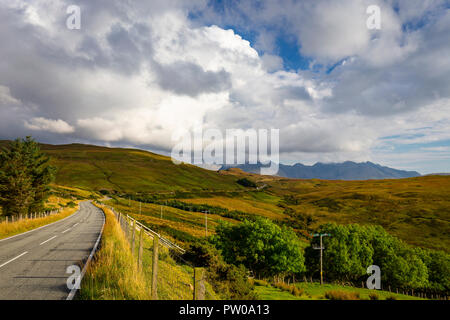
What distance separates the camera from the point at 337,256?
2426 inches

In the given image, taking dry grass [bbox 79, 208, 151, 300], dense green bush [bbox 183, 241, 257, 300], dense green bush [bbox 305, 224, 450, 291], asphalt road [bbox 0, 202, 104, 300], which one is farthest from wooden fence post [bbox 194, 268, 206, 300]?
dense green bush [bbox 305, 224, 450, 291]

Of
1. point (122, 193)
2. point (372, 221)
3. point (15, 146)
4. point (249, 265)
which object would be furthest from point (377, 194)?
point (15, 146)

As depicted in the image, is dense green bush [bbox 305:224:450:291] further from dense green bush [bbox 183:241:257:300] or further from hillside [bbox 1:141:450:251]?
dense green bush [bbox 183:241:257:300]

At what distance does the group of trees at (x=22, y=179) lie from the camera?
46.6 m

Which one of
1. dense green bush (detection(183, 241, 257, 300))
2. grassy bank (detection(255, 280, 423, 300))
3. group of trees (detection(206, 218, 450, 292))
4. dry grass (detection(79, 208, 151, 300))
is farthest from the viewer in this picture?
group of trees (detection(206, 218, 450, 292))

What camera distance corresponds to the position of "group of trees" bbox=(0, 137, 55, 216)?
46.6m

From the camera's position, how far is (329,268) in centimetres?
6209

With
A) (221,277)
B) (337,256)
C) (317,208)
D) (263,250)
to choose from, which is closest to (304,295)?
(263,250)

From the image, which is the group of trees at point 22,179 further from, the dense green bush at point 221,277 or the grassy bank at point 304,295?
the grassy bank at point 304,295

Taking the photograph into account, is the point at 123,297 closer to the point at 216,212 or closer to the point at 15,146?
the point at 15,146

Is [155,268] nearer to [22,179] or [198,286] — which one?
[198,286]

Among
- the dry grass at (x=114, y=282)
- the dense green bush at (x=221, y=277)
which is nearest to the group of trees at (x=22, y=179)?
the dense green bush at (x=221, y=277)
